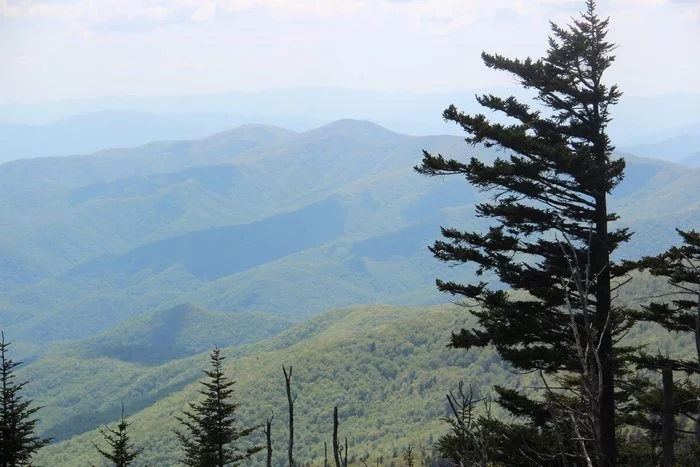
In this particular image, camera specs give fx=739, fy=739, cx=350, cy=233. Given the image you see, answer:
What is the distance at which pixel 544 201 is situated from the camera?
20.7 metres

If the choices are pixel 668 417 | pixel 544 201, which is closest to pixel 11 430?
pixel 544 201

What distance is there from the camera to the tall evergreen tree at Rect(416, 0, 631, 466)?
20.4 metres

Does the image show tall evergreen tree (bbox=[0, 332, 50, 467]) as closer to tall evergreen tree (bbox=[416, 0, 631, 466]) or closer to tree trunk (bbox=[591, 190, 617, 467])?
tall evergreen tree (bbox=[416, 0, 631, 466])

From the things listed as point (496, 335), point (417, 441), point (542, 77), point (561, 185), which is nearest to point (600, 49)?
point (542, 77)

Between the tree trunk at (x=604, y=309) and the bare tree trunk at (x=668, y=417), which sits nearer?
the bare tree trunk at (x=668, y=417)

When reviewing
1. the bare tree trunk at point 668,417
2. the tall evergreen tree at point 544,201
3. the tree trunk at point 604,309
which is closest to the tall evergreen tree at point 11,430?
the tall evergreen tree at point 544,201

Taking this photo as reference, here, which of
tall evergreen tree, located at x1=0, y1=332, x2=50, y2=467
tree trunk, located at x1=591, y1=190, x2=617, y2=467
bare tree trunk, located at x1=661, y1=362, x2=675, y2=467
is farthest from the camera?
tall evergreen tree, located at x1=0, y1=332, x2=50, y2=467

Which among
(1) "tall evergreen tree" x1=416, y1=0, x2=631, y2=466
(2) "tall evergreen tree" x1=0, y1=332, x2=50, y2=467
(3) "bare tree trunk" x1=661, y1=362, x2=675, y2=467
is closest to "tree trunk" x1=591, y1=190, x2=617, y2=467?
(1) "tall evergreen tree" x1=416, y1=0, x2=631, y2=466

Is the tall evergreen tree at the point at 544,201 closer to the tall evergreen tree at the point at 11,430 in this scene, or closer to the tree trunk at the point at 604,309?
the tree trunk at the point at 604,309

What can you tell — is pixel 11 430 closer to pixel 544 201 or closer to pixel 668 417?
pixel 544 201

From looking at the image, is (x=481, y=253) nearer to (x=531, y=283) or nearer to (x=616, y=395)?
(x=531, y=283)

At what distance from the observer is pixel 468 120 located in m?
21.6

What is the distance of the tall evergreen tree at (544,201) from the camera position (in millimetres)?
20406

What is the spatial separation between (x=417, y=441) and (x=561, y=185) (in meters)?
179
